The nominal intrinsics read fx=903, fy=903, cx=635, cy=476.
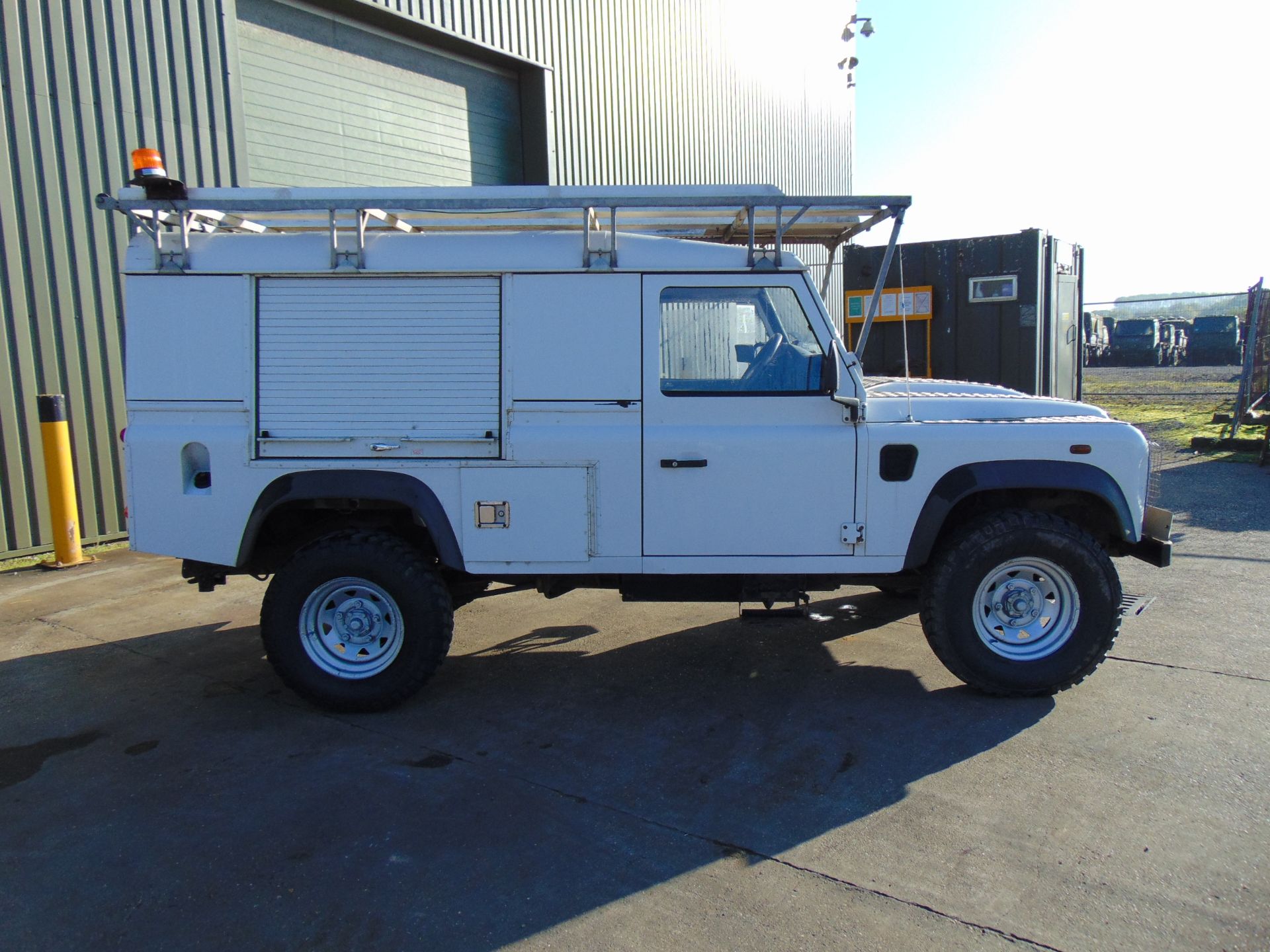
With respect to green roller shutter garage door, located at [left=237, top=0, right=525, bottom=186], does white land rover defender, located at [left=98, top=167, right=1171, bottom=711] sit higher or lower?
lower

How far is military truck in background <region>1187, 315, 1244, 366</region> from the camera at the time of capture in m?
30.0

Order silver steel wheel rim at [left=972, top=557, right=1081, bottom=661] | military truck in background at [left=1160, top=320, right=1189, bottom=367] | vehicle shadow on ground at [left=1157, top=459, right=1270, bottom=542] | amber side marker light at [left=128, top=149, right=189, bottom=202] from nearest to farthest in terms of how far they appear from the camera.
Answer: amber side marker light at [left=128, top=149, right=189, bottom=202] < silver steel wheel rim at [left=972, top=557, right=1081, bottom=661] < vehicle shadow on ground at [left=1157, top=459, right=1270, bottom=542] < military truck in background at [left=1160, top=320, right=1189, bottom=367]

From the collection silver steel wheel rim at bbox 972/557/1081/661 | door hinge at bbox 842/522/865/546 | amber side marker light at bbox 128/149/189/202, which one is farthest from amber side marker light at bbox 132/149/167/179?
silver steel wheel rim at bbox 972/557/1081/661

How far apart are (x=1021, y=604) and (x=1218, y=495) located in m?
6.58

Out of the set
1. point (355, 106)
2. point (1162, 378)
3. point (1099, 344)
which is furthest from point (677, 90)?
point (1099, 344)

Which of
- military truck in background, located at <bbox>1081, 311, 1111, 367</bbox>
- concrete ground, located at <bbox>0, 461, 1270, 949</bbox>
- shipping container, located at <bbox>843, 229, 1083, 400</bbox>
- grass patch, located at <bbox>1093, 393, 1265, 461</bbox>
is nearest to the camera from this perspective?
concrete ground, located at <bbox>0, 461, 1270, 949</bbox>

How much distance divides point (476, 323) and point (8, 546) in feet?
18.4

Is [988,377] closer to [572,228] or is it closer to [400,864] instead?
[572,228]

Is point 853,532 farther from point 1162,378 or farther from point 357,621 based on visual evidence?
point 1162,378

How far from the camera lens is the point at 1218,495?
9.53m

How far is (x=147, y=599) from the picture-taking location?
258 inches

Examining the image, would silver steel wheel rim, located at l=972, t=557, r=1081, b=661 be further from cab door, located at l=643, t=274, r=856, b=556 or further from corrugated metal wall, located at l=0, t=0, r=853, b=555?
corrugated metal wall, located at l=0, t=0, r=853, b=555

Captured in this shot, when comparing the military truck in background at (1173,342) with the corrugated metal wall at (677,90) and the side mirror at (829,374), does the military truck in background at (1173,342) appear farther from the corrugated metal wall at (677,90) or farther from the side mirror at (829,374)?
the side mirror at (829,374)

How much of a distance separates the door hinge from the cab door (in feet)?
0.07
